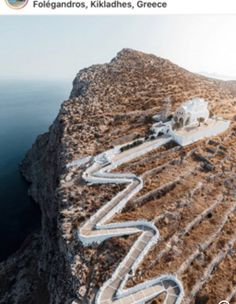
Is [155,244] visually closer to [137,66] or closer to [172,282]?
[172,282]

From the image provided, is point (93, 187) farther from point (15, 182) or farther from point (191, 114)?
point (15, 182)

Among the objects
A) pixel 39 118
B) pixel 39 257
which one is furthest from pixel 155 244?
pixel 39 118

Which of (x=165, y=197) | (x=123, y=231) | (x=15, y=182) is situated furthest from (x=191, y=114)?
(x=15, y=182)

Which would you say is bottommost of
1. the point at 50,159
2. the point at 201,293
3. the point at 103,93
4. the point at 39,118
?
the point at 39,118

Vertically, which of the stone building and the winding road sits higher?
the stone building

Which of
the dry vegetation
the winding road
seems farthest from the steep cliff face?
the winding road

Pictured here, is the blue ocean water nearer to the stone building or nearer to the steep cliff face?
the steep cliff face
